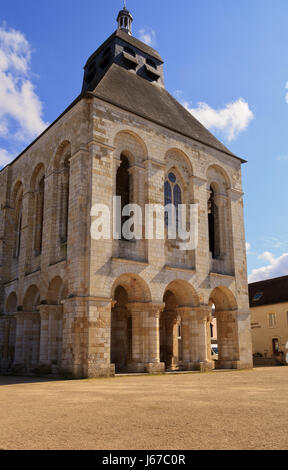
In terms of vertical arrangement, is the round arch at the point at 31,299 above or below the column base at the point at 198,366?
above

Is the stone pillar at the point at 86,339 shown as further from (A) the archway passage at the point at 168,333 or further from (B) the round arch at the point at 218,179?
(B) the round arch at the point at 218,179

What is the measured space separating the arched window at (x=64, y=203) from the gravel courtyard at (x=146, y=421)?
1028cm

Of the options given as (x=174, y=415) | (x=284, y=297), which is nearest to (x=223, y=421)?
(x=174, y=415)

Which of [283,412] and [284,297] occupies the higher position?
[284,297]

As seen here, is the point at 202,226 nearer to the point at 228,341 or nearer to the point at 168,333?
the point at 228,341

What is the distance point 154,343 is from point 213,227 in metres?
7.99

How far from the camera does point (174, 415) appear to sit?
20.6 feet

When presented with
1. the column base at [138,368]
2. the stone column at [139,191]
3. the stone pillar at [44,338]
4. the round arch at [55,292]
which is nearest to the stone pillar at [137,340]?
the column base at [138,368]

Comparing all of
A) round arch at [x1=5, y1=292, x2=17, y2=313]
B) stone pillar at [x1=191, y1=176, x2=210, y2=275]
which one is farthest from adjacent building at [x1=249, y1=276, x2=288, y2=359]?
round arch at [x1=5, y1=292, x2=17, y2=313]

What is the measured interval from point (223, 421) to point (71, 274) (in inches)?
436

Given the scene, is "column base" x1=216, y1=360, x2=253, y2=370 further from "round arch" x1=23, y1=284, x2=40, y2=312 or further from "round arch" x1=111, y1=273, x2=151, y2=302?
"round arch" x1=23, y1=284, x2=40, y2=312

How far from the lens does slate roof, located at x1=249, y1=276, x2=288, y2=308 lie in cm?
3478

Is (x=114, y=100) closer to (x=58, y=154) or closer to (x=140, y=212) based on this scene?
(x=58, y=154)

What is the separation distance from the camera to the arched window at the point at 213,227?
22.2 meters
